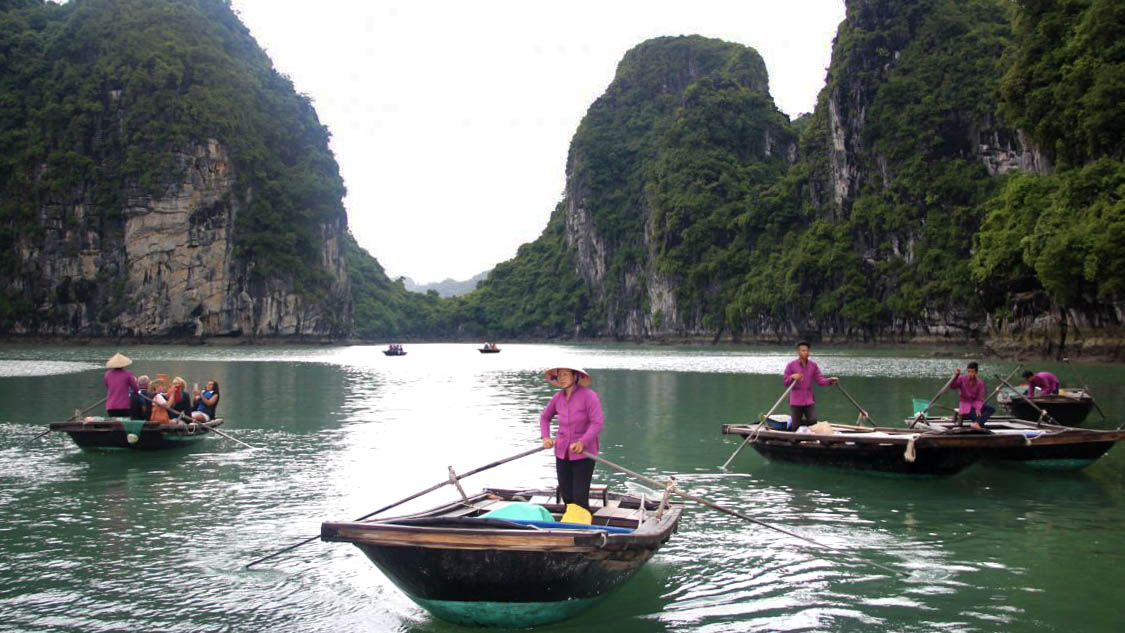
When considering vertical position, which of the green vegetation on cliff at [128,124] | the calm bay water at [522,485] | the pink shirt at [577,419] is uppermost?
the green vegetation on cliff at [128,124]

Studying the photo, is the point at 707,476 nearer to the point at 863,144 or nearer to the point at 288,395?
the point at 288,395

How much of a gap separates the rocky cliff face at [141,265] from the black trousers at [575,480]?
8662 centimetres

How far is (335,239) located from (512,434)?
314 ft

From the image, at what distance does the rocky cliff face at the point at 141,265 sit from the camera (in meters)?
81.8

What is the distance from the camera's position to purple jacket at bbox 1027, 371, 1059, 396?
16.7m

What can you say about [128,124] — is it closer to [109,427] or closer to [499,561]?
[109,427]

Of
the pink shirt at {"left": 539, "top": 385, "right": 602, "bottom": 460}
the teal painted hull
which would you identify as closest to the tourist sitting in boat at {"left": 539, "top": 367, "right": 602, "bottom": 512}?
the pink shirt at {"left": 539, "top": 385, "right": 602, "bottom": 460}

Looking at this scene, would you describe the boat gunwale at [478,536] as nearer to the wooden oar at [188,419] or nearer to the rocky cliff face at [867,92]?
the wooden oar at [188,419]

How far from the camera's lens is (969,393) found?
38.8 ft

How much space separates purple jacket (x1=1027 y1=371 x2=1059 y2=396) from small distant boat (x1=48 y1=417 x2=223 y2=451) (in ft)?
56.3

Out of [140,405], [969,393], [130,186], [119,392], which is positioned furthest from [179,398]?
[130,186]

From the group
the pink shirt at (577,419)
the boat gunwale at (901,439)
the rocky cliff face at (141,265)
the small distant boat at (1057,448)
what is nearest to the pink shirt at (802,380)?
the boat gunwale at (901,439)

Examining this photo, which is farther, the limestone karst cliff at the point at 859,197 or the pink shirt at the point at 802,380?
the limestone karst cliff at the point at 859,197

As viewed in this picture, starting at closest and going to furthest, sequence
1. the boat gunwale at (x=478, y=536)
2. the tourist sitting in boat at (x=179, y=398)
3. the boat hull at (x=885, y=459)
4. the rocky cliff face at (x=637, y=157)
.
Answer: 1. the boat gunwale at (x=478, y=536)
2. the boat hull at (x=885, y=459)
3. the tourist sitting in boat at (x=179, y=398)
4. the rocky cliff face at (x=637, y=157)
